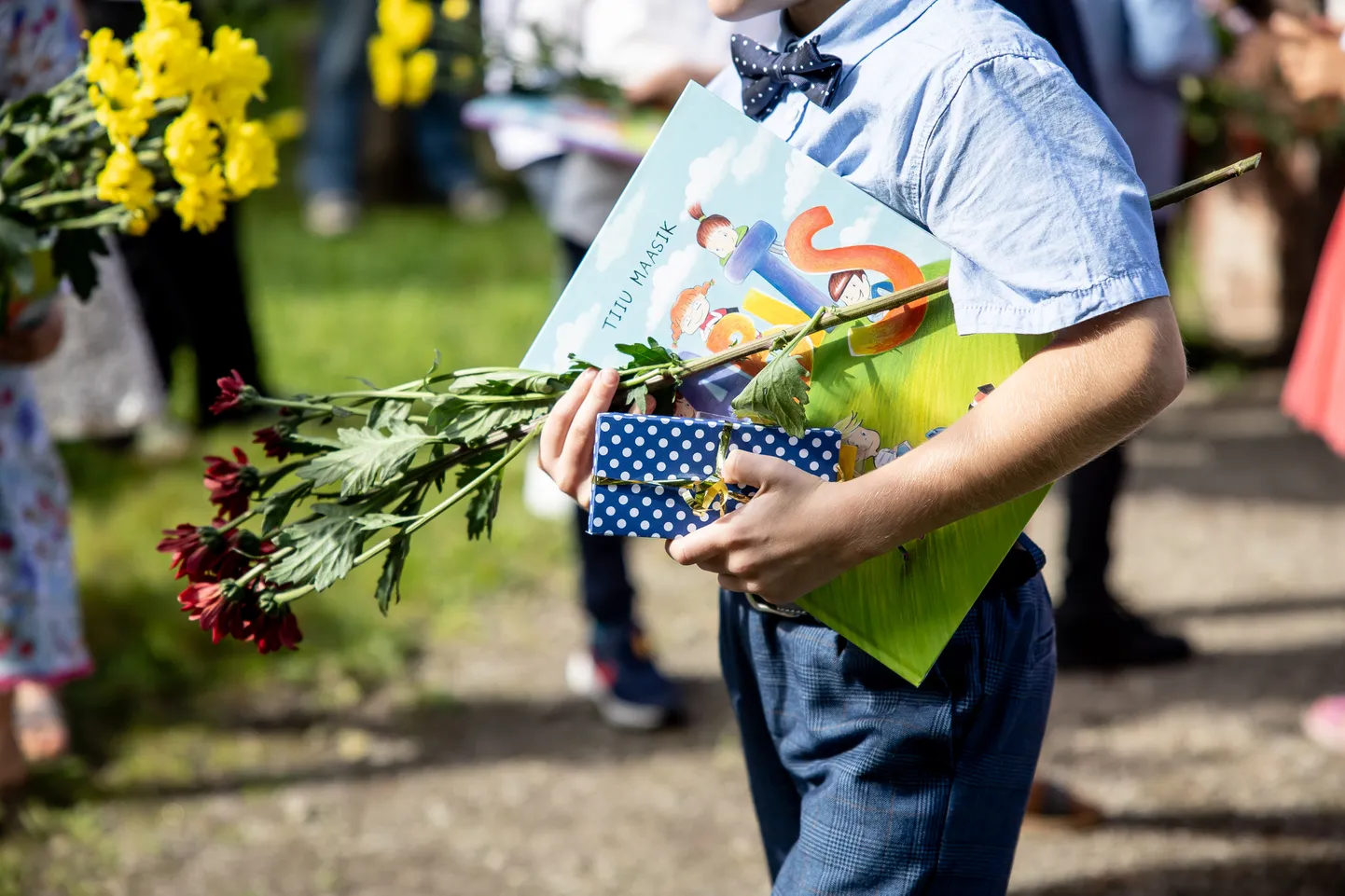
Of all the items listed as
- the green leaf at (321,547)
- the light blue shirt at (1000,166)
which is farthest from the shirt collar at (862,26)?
the green leaf at (321,547)

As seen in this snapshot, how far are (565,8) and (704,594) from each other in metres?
1.56

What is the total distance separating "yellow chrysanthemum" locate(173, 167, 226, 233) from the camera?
62.1 inches

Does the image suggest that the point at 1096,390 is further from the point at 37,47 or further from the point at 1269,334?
the point at 1269,334

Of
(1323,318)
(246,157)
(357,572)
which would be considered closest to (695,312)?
(246,157)

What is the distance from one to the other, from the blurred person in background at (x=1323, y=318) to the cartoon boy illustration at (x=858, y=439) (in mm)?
1541

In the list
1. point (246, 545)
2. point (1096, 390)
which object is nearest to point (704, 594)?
point (246, 545)

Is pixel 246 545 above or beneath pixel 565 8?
beneath

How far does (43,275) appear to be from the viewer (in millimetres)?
1889

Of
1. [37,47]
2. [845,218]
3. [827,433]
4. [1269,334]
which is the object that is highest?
[37,47]

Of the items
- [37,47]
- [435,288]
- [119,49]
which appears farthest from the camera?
[435,288]

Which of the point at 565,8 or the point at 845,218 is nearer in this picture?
the point at 845,218

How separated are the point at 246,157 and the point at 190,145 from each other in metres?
0.07

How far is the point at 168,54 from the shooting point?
154 cm

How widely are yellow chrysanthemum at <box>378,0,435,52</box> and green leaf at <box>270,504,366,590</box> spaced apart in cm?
177
